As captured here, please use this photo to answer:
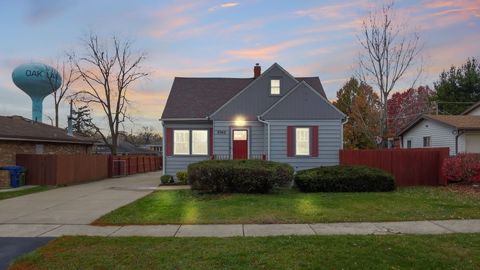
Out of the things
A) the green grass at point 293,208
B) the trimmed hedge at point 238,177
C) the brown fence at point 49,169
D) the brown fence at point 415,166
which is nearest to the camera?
the green grass at point 293,208

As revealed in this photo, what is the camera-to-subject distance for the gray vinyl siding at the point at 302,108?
20141 mm

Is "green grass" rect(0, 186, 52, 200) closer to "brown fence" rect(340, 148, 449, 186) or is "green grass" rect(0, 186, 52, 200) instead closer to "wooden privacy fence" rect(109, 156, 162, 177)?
"wooden privacy fence" rect(109, 156, 162, 177)

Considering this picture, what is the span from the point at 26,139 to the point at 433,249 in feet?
68.9

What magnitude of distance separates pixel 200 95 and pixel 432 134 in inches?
568

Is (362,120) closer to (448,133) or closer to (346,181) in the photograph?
(448,133)

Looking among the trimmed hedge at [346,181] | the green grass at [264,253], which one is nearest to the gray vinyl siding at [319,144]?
the trimmed hedge at [346,181]

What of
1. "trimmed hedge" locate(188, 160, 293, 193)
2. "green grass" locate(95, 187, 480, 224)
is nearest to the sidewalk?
"green grass" locate(95, 187, 480, 224)

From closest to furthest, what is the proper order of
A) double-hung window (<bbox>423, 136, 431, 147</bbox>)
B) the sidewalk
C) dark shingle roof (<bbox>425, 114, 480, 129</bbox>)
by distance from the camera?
the sidewalk
dark shingle roof (<bbox>425, 114, 480, 129</bbox>)
double-hung window (<bbox>423, 136, 431, 147</bbox>)

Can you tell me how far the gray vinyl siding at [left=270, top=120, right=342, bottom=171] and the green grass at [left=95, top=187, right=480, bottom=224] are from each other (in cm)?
495

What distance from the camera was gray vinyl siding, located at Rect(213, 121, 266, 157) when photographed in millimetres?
20781

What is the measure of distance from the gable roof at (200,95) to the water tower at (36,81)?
60.6 ft

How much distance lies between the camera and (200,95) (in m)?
23.3

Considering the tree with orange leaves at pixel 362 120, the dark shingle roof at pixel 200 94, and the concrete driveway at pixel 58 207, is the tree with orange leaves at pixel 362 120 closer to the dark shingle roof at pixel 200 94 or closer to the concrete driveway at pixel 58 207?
the dark shingle roof at pixel 200 94

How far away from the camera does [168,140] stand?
21250 mm
